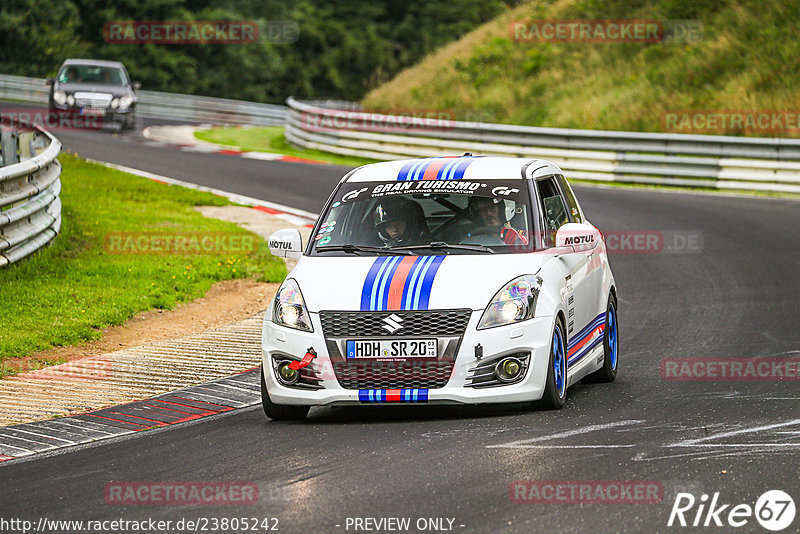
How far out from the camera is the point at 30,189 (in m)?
13.4

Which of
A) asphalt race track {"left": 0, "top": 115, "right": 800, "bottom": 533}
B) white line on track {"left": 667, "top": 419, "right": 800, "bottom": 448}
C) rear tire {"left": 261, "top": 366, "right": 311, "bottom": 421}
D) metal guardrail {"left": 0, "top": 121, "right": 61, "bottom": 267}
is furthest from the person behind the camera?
metal guardrail {"left": 0, "top": 121, "right": 61, "bottom": 267}

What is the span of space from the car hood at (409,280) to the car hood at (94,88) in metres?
25.7

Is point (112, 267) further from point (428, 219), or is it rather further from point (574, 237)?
point (574, 237)

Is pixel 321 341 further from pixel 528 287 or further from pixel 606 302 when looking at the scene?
pixel 606 302

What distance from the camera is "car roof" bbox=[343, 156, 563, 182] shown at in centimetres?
914

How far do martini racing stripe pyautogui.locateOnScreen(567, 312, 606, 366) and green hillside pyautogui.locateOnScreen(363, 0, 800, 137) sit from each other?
17931 mm

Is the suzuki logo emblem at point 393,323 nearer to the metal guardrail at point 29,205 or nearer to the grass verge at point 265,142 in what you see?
the metal guardrail at point 29,205

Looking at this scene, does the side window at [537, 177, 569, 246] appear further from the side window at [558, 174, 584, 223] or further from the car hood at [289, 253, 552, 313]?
the car hood at [289, 253, 552, 313]

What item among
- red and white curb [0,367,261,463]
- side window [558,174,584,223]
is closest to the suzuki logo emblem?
red and white curb [0,367,261,463]

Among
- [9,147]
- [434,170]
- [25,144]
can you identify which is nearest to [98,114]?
[25,144]

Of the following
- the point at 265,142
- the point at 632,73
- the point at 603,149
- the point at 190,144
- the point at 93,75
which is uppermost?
the point at 603,149

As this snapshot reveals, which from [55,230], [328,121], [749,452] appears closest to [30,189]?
[55,230]

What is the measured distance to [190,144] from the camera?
105 feet

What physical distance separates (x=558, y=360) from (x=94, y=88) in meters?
26.9
